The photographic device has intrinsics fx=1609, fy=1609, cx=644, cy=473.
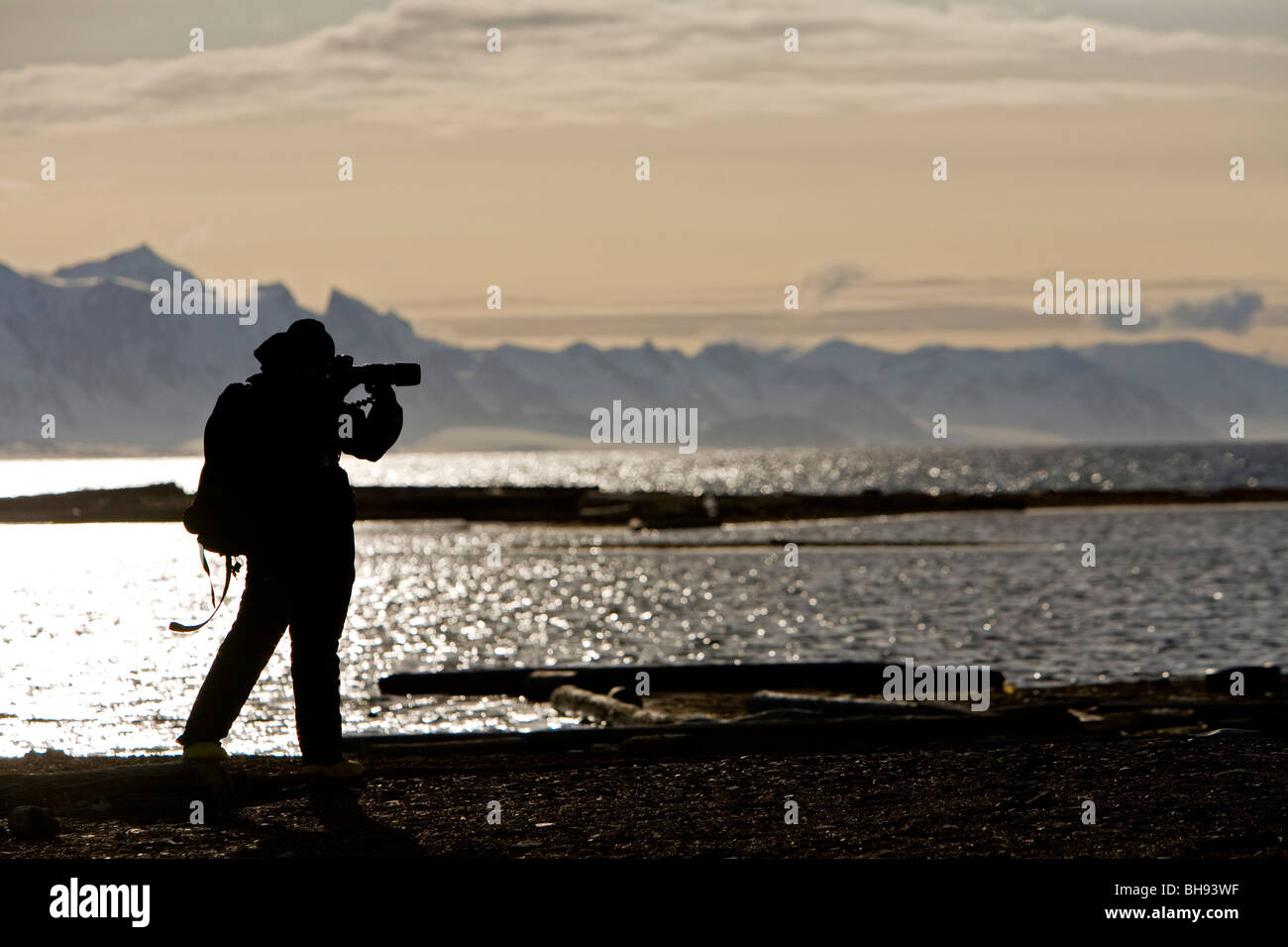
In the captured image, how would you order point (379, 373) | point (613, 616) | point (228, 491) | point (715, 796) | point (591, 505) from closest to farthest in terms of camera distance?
point (715, 796) < point (228, 491) < point (379, 373) < point (613, 616) < point (591, 505)

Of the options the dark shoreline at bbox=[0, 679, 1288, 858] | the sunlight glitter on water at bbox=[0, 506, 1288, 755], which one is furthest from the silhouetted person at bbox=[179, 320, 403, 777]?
the sunlight glitter on water at bbox=[0, 506, 1288, 755]

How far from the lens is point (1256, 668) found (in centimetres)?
2003

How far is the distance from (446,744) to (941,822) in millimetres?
5587

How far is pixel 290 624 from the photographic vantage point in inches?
378

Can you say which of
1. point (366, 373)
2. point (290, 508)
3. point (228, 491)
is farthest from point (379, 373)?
point (228, 491)

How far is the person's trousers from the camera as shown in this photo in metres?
9.45

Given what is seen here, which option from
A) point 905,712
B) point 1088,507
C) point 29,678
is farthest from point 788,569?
point 1088,507

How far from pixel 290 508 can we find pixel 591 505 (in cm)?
10071

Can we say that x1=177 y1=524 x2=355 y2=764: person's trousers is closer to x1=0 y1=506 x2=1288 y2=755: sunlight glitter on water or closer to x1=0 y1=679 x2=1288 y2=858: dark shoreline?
x1=0 y1=679 x2=1288 y2=858: dark shoreline

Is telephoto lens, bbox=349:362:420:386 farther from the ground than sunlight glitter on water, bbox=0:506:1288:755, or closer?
farther from the ground

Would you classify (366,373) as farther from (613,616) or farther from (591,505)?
(591,505)

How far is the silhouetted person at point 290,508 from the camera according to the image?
9.44m

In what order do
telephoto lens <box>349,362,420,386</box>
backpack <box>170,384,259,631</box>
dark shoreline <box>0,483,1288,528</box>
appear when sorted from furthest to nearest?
dark shoreline <box>0,483,1288,528</box>
telephoto lens <box>349,362,420,386</box>
backpack <box>170,384,259,631</box>
